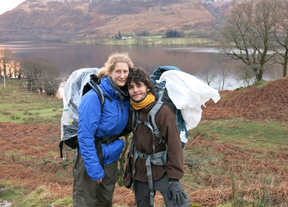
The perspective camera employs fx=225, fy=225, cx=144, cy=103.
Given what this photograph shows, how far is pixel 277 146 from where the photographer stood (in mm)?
9750

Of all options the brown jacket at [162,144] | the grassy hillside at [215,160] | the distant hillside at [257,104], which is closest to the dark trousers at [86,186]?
the brown jacket at [162,144]

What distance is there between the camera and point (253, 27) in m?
22.9

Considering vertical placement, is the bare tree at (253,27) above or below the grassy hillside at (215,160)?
above

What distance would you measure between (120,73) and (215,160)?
7327 mm

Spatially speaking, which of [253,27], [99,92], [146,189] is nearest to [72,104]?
[99,92]

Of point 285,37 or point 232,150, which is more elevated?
point 285,37

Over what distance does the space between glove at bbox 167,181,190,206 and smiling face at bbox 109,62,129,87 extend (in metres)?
1.12

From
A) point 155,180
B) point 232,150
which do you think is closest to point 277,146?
point 232,150

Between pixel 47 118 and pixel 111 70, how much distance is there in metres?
18.5

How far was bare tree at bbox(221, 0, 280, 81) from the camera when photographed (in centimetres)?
2125

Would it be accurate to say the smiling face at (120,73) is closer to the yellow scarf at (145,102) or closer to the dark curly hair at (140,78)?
the dark curly hair at (140,78)

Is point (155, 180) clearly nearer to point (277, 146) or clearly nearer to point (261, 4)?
point (277, 146)

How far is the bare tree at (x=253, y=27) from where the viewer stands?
2125cm

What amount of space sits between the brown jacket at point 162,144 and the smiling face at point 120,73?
373mm
